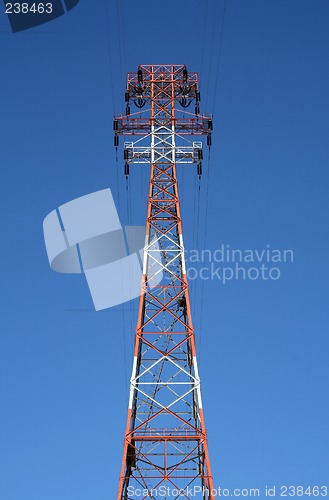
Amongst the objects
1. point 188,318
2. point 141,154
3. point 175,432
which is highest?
point 141,154

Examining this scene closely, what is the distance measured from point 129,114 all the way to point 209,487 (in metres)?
21.3

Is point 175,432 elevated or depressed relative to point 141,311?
depressed

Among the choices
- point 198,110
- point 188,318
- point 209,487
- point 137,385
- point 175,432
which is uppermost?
point 198,110

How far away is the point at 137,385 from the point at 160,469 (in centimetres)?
388

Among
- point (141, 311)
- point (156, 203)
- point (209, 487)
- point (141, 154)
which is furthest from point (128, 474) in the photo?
point (141, 154)

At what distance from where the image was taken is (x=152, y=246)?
1626 inches

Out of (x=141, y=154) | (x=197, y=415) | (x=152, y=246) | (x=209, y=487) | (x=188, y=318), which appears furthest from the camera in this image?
(x=141, y=154)

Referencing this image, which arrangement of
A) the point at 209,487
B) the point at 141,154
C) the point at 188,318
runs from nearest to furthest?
1. the point at 209,487
2. the point at 188,318
3. the point at 141,154

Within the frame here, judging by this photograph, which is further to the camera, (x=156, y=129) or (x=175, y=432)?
(x=156, y=129)

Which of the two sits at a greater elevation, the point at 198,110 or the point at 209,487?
the point at 198,110

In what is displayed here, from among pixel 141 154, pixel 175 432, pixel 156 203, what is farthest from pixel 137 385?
pixel 141 154

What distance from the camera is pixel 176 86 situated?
47.4 m

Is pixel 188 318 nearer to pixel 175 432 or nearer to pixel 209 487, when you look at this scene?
pixel 175 432

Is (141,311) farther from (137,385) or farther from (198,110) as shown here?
(198,110)
